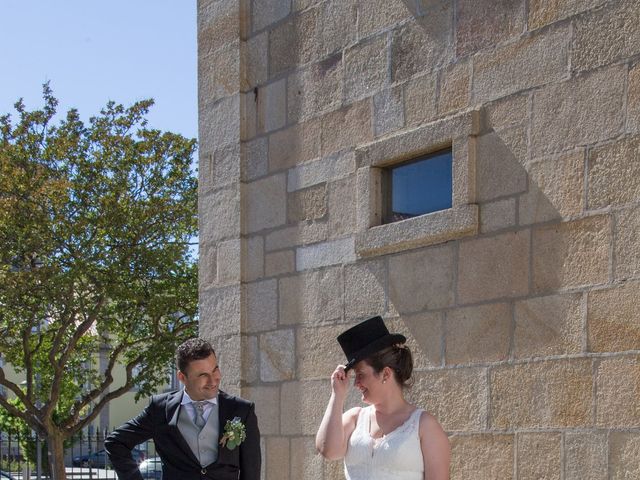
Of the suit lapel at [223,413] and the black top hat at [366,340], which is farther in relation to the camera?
the suit lapel at [223,413]

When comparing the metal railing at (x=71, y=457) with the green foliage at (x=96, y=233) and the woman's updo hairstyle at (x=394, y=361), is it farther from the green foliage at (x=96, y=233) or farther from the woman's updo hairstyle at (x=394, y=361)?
the woman's updo hairstyle at (x=394, y=361)

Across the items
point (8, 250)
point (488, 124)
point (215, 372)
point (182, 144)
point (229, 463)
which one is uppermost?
point (182, 144)

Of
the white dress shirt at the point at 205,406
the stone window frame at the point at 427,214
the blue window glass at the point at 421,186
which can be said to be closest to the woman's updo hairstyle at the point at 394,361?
the white dress shirt at the point at 205,406

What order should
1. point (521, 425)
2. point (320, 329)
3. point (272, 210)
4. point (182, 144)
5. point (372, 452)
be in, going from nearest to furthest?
point (372, 452) → point (521, 425) → point (320, 329) → point (272, 210) → point (182, 144)

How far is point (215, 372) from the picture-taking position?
5.01 metres

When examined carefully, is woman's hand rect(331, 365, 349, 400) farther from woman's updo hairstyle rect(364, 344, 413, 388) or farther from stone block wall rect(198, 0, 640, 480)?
stone block wall rect(198, 0, 640, 480)

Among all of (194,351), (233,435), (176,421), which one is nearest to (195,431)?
(176,421)

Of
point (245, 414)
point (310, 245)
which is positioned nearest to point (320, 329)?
point (310, 245)

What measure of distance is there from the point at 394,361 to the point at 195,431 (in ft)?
3.33

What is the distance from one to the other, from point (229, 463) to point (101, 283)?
17330 millimetres

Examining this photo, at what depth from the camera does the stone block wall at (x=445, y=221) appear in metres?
4.97

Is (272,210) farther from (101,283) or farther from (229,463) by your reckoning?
(101,283)

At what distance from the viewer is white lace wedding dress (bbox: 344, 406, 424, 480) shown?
447 centimetres

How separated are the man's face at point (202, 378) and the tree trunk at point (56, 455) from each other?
63.6 feet
